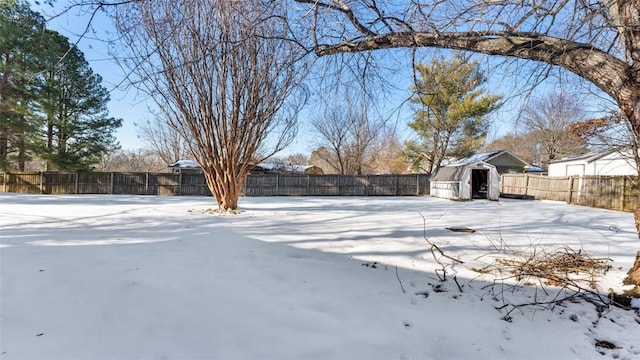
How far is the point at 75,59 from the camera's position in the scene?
12891mm

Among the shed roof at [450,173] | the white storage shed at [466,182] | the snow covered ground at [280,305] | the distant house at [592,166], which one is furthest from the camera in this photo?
the distant house at [592,166]

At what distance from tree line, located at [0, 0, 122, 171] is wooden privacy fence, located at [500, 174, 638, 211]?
20135 mm

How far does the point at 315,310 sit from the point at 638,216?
2694 mm

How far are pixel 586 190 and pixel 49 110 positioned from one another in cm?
2257

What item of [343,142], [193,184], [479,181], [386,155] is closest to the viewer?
[193,184]

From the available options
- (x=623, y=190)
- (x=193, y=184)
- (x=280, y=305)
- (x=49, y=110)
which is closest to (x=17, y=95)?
(x=49, y=110)

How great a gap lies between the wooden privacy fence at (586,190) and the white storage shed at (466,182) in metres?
2.12

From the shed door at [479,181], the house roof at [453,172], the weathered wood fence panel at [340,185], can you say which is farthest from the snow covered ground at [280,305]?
the weathered wood fence panel at [340,185]

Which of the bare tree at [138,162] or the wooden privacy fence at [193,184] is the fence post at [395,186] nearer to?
the wooden privacy fence at [193,184]

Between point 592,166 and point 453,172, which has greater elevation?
point 592,166

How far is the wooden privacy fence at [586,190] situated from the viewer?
29.4 ft

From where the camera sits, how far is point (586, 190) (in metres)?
10.4

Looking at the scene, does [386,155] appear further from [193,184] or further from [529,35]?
[529,35]

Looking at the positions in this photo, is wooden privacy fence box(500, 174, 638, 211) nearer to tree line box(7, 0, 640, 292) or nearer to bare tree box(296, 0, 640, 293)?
tree line box(7, 0, 640, 292)
